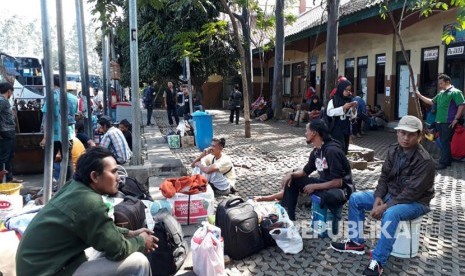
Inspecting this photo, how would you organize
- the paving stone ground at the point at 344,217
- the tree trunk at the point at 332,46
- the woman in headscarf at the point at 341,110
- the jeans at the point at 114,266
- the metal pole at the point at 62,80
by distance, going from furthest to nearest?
the tree trunk at the point at 332,46 → the woman in headscarf at the point at 341,110 → the metal pole at the point at 62,80 → the paving stone ground at the point at 344,217 → the jeans at the point at 114,266

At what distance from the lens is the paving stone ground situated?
3885mm

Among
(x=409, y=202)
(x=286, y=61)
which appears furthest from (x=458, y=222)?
(x=286, y=61)

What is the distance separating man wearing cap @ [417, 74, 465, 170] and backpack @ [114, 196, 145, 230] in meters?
5.91

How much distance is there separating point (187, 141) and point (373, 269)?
772 centimetres

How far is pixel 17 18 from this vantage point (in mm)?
105750

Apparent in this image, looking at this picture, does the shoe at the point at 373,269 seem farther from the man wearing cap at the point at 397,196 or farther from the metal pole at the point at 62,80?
the metal pole at the point at 62,80

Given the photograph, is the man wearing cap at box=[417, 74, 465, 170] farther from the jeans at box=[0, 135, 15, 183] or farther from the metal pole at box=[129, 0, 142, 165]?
the jeans at box=[0, 135, 15, 183]

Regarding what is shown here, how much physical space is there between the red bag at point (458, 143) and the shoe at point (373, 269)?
5.69 meters

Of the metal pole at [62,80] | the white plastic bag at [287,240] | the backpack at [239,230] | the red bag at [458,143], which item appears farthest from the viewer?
the red bag at [458,143]

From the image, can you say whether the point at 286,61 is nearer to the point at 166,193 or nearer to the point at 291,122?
the point at 291,122

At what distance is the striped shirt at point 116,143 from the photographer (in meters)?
7.10

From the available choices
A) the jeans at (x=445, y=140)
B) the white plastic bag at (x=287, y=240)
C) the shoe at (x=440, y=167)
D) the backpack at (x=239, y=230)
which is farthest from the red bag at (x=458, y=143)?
the backpack at (x=239, y=230)

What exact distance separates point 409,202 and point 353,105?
10.2 feet

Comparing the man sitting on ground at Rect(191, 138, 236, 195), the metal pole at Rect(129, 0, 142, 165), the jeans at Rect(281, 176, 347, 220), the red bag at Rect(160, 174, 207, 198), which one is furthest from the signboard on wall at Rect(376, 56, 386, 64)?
the red bag at Rect(160, 174, 207, 198)
